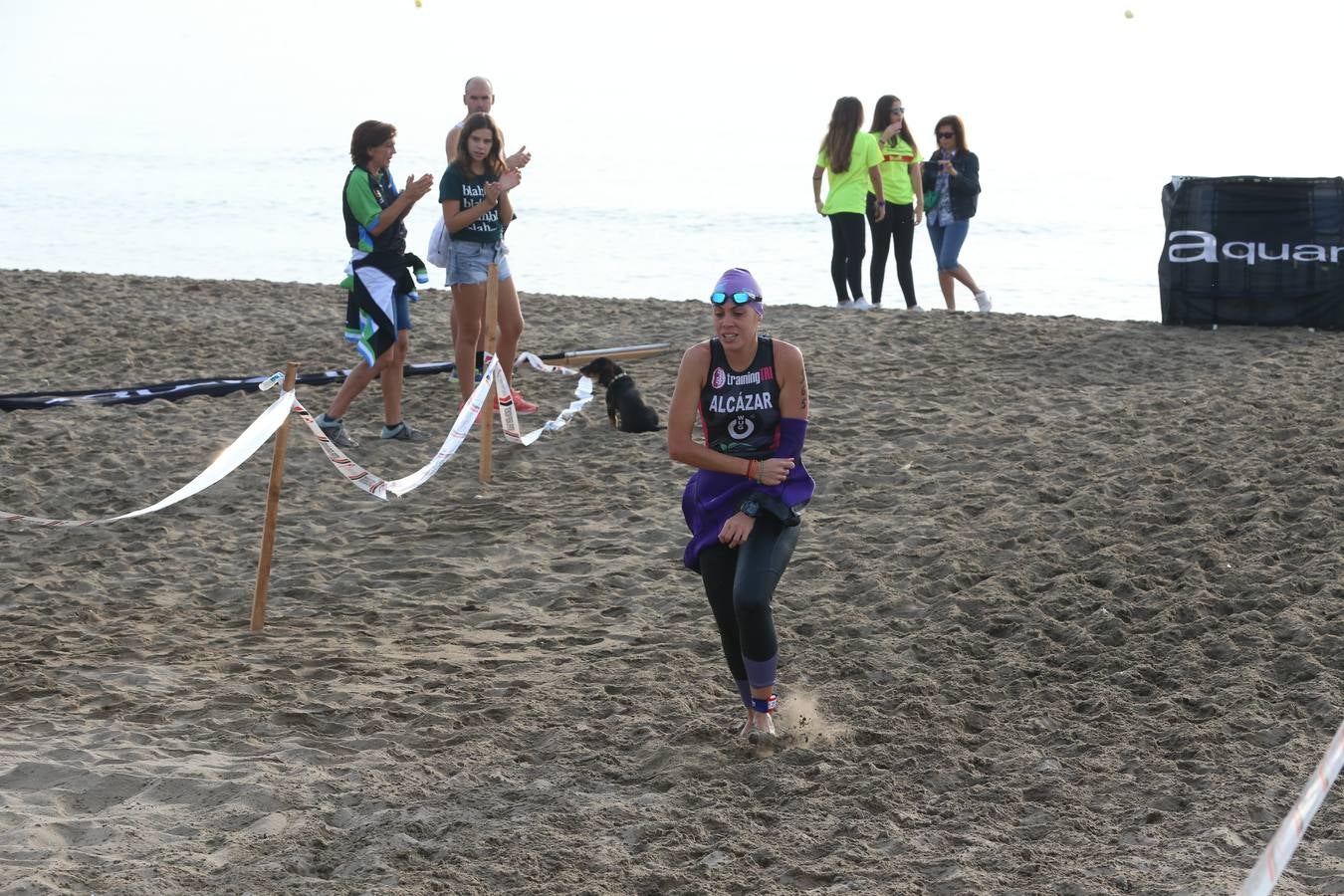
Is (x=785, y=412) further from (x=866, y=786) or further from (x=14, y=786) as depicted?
(x=14, y=786)

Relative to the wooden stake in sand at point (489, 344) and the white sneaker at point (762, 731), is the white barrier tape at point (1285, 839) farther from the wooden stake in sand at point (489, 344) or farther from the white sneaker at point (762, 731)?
the wooden stake in sand at point (489, 344)

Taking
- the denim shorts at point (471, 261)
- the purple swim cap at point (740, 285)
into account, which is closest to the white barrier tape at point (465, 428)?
the denim shorts at point (471, 261)

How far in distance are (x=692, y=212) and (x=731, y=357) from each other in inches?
1156

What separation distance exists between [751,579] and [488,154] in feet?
14.5

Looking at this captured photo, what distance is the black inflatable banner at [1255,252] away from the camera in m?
10.7

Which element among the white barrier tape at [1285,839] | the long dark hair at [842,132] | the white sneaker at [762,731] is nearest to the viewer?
the white barrier tape at [1285,839]

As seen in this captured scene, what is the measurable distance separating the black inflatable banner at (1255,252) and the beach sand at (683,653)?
933mm

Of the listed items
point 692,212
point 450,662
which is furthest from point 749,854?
point 692,212

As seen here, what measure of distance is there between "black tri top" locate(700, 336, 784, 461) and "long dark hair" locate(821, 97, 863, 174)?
712 cm

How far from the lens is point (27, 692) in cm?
537

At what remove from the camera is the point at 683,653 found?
5781 mm

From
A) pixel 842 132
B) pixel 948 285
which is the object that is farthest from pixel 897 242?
pixel 842 132

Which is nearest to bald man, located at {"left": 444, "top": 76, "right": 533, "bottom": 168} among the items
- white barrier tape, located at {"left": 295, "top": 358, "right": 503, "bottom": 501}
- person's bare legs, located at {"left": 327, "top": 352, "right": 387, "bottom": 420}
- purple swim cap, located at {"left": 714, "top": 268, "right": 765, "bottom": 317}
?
person's bare legs, located at {"left": 327, "top": 352, "right": 387, "bottom": 420}

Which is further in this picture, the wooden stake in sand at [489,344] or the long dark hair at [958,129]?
the long dark hair at [958,129]
